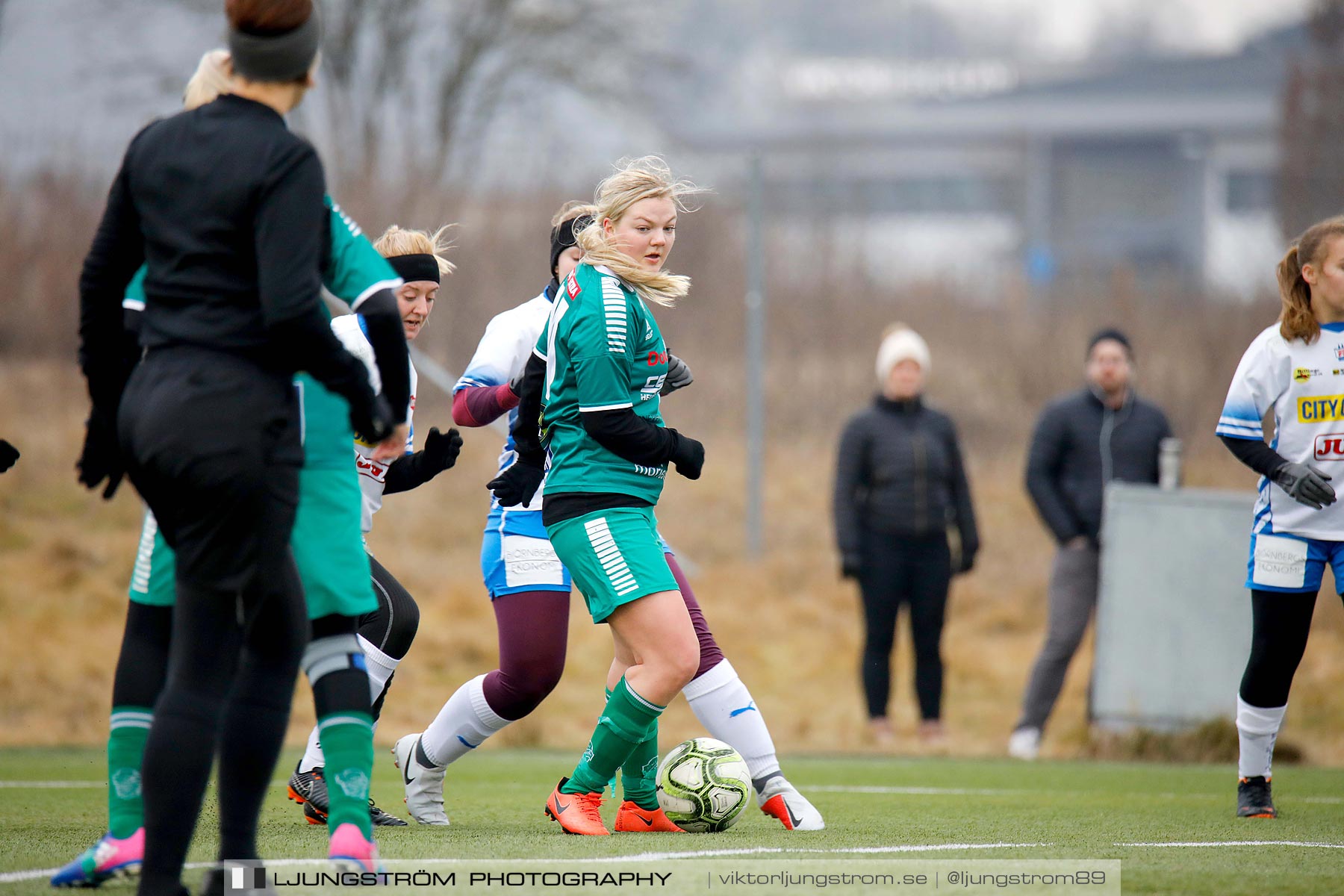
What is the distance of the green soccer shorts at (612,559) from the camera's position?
13.9 feet

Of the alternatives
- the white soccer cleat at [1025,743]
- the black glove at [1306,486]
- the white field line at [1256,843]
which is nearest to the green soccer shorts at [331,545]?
the white field line at [1256,843]

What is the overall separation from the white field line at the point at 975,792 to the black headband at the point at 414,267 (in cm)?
285

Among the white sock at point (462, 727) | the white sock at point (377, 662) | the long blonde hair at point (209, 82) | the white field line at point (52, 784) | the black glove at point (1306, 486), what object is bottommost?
the white field line at point (52, 784)

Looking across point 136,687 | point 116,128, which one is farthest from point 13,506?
point 136,687

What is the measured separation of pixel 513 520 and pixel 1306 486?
2.60 metres

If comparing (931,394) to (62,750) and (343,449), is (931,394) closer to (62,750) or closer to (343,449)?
(62,750)

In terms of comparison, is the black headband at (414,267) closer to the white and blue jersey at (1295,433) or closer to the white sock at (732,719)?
the white sock at (732,719)

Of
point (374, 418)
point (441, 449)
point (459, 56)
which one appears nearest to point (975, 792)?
point (441, 449)

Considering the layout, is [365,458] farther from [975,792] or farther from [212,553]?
[975,792]

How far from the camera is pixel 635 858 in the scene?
154 inches

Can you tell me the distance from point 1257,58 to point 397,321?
1566 inches

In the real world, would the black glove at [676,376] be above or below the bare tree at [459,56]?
below

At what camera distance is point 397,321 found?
331 cm

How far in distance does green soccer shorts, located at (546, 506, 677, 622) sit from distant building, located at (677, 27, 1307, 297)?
1824 cm
